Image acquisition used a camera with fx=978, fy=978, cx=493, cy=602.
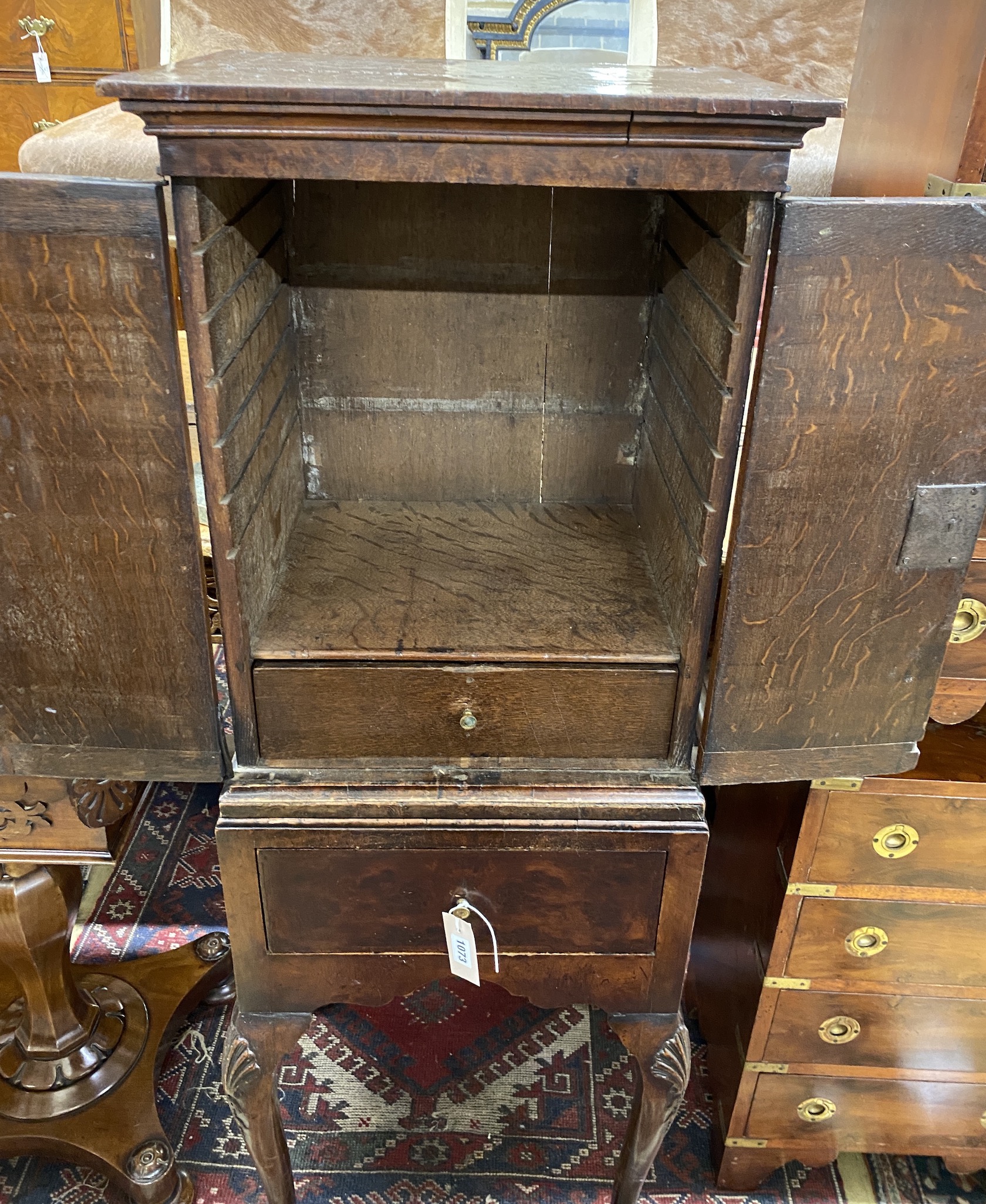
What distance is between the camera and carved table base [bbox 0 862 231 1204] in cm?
132

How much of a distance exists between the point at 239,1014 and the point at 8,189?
84 centimetres

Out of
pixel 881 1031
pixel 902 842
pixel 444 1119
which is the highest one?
pixel 902 842

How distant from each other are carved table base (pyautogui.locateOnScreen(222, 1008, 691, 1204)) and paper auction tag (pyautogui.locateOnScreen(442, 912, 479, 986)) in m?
0.18

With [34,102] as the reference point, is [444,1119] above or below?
below

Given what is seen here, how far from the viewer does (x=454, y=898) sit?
1.02 metres

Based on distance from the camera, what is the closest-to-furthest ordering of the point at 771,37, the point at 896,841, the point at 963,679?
the point at 963,679 → the point at 896,841 → the point at 771,37

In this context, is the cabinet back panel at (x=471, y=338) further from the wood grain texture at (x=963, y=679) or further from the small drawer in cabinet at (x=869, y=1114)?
the small drawer in cabinet at (x=869, y=1114)

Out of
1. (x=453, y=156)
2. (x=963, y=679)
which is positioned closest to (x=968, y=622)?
(x=963, y=679)

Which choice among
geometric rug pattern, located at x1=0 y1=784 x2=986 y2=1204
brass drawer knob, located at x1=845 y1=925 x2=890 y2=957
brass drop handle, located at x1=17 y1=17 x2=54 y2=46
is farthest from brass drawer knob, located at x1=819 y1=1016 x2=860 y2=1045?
brass drop handle, located at x1=17 y1=17 x2=54 y2=46

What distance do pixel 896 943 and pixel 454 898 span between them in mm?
617

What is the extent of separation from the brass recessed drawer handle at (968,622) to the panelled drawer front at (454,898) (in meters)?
0.40

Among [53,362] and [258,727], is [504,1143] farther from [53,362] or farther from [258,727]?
[53,362]

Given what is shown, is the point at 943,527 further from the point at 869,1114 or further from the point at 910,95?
the point at 869,1114

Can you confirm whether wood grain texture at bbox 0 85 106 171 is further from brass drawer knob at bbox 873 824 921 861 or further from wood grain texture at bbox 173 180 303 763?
brass drawer knob at bbox 873 824 921 861
